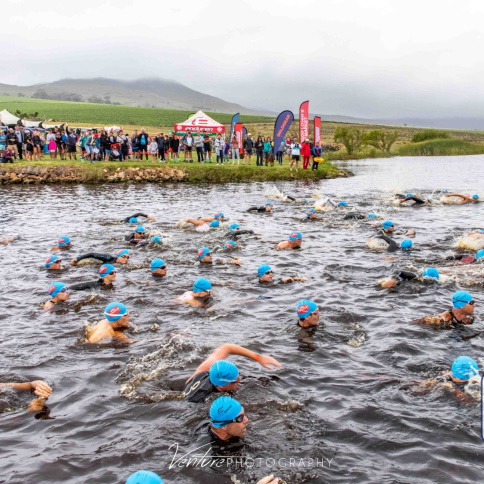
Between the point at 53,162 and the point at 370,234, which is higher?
the point at 53,162

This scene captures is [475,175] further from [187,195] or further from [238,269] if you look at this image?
[238,269]

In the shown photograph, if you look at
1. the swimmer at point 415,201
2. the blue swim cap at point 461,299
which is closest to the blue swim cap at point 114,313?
the blue swim cap at point 461,299

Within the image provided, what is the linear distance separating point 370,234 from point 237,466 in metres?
12.2

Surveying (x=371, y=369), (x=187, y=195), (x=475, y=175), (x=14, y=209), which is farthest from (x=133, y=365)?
(x=475, y=175)

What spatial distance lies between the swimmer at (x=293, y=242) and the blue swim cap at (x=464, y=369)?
7.86 meters

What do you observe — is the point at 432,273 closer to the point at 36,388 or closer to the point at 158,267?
the point at 158,267

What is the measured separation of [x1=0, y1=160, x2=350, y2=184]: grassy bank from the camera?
91.5 feet

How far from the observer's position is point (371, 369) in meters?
7.14

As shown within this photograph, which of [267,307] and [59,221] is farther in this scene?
[59,221]

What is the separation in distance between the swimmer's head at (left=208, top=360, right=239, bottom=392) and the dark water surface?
14.7 inches

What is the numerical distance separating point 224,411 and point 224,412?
0.01 m

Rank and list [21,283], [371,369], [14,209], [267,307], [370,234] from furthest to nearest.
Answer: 1. [14,209]
2. [370,234]
3. [21,283]
4. [267,307]
5. [371,369]

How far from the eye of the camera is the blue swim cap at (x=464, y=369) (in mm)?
6449

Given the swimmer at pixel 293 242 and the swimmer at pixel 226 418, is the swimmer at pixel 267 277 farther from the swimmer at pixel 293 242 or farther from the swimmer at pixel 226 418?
the swimmer at pixel 226 418
